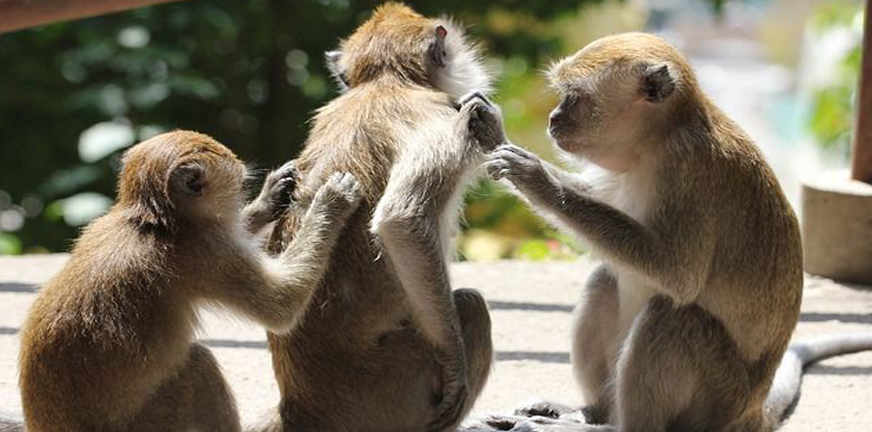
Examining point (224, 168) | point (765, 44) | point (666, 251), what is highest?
point (224, 168)

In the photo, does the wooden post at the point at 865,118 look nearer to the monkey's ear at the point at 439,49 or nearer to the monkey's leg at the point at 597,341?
the monkey's leg at the point at 597,341

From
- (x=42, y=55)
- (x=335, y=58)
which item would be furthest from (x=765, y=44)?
(x=335, y=58)

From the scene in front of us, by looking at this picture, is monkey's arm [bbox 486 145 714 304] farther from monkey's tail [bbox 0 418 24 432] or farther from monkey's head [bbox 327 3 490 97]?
→ monkey's tail [bbox 0 418 24 432]

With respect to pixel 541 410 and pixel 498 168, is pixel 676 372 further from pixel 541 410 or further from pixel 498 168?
pixel 498 168

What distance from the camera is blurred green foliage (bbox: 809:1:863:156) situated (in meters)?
13.5

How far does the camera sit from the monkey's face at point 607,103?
5395 millimetres

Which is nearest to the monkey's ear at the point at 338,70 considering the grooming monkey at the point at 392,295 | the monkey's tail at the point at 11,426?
the grooming monkey at the point at 392,295

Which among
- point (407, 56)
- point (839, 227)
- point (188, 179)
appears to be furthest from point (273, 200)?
point (839, 227)

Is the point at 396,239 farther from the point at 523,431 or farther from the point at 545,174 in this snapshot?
the point at 523,431

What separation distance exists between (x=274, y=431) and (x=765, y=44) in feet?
85.3

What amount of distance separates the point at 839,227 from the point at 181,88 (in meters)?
4.89

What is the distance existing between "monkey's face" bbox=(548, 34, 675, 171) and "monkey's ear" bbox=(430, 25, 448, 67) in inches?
18.7

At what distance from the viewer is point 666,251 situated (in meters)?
5.30

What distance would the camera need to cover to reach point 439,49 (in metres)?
5.73
